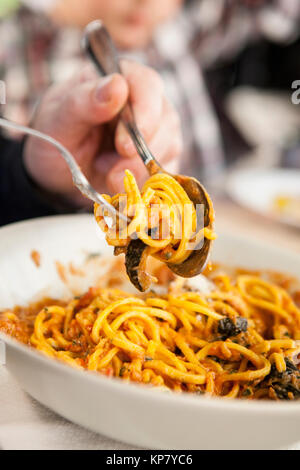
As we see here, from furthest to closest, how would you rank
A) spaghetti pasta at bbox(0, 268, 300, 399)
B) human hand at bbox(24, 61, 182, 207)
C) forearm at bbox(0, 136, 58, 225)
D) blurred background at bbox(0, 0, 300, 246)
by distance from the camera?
1. blurred background at bbox(0, 0, 300, 246)
2. forearm at bbox(0, 136, 58, 225)
3. human hand at bbox(24, 61, 182, 207)
4. spaghetti pasta at bbox(0, 268, 300, 399)

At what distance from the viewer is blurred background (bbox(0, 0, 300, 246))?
3.40 metres

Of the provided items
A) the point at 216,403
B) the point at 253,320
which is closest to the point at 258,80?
the point at 253,320

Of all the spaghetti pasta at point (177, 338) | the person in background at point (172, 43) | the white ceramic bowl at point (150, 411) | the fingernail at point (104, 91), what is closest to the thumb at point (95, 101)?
the fingernail at point (104, 91)

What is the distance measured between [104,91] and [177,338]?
0.87 metres

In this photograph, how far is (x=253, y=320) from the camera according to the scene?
65.9 inches

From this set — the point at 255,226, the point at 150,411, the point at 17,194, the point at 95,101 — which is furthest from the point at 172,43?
the point at 150,411

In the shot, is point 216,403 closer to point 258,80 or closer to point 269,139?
point 269,139

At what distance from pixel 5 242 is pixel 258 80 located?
21.7ft

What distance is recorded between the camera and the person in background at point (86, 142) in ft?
5.81

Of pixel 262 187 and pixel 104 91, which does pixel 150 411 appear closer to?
pixel 104 91

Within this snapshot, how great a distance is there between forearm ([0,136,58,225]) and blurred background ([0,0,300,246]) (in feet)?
3.61

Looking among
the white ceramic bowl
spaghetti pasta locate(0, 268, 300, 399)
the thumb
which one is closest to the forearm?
the thumb

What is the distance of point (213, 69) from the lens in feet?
22.1

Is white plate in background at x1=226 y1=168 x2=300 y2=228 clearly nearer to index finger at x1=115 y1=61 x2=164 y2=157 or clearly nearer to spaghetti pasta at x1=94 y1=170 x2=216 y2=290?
index finger at x1=115 y1=61 x2=164 y2=157
